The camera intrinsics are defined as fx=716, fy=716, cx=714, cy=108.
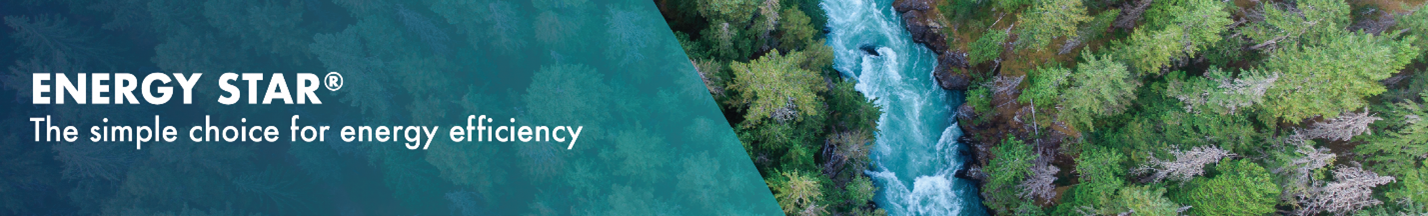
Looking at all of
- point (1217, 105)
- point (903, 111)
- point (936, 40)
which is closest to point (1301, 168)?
point (1217, 105)

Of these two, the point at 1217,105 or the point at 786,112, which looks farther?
the point at 786,112

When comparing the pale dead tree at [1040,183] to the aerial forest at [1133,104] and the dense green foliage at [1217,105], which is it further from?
the dense green foliage at [1217,105]

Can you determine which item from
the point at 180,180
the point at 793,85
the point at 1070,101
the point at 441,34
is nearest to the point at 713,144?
the point at 793,85

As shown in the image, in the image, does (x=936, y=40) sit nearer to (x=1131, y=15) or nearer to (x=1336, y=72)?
(x=1131, y=15)

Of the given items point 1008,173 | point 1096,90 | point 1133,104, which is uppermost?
point 1096,90
